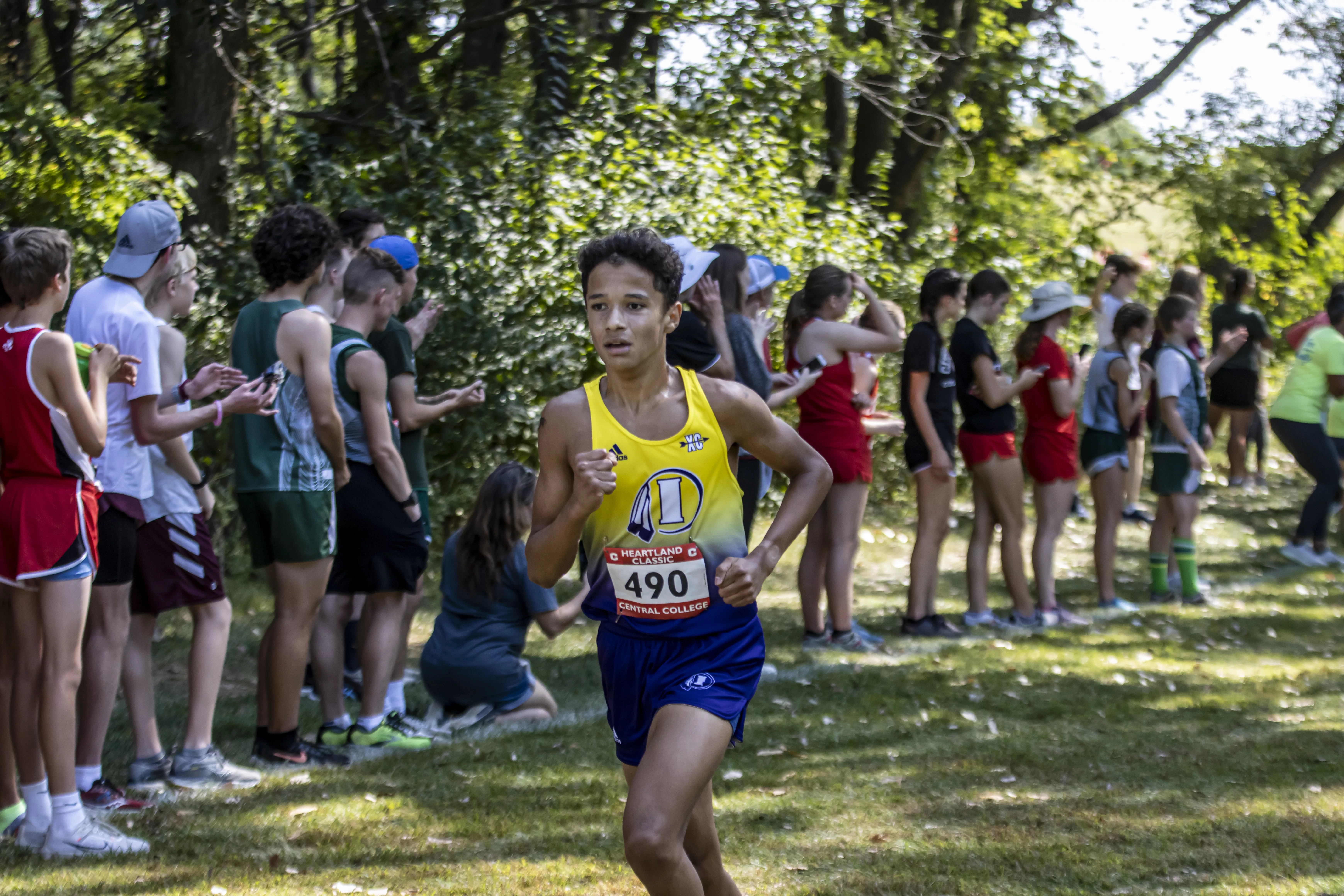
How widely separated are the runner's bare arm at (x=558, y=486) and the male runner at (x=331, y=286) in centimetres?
237

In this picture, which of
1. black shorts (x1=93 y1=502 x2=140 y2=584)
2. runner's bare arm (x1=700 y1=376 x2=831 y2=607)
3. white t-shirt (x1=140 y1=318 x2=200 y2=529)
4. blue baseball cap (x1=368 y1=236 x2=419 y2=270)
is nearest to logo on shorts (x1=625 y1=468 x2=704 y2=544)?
runner's bare arm (x1=700 y1=376 x2=831 y2=607)

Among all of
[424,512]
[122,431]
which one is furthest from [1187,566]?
[122,431]

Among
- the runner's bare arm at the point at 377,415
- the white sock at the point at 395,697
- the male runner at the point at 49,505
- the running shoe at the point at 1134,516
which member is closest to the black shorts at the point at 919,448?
the white sock at the point at 395,697

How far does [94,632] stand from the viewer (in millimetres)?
4969

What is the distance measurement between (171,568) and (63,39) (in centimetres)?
775

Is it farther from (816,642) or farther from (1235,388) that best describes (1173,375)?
(1235,388)

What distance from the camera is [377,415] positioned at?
5805 mm

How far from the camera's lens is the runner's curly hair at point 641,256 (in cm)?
350

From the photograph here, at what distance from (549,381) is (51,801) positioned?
6294 mm

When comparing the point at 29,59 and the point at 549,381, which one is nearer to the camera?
the point at 549,381

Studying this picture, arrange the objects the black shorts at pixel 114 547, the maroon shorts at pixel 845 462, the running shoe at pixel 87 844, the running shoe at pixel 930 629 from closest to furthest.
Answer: the running shoe at pixel 87 844 < the black shorts at pixel 114 547 < the maroon shorts at pixel 845 462 < the running shoe at pixel 930 629

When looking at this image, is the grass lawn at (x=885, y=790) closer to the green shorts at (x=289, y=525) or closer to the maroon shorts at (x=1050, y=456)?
the green shorts at (x=289, y=525)

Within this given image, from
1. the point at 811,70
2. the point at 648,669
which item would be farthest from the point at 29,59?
the point at 648,669

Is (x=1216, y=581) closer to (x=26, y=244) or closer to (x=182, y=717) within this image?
(x=182, y=717)
